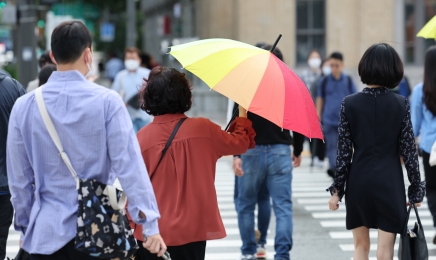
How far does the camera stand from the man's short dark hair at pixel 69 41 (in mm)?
3840

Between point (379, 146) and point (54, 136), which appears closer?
point (54, 136)

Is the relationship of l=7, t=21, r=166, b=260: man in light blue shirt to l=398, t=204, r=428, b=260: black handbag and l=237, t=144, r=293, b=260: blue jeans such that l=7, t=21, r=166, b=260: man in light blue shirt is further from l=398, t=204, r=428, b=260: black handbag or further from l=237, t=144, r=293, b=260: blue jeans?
l=237, t=144, r=293, b=260: blue jeans

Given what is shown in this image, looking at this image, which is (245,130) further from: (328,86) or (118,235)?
(328,86)

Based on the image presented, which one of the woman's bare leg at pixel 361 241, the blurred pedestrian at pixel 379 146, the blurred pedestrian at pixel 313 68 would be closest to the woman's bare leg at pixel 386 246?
the blurred pedestrian at pixel 379 146

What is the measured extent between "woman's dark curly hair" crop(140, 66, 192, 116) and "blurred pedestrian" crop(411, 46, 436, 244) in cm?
319

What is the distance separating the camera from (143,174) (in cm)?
389

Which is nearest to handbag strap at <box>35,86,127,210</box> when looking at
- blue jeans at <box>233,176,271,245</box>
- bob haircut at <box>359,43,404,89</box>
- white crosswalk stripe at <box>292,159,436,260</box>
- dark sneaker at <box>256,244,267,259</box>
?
bob haircut at <box>359,43,404,89</box>

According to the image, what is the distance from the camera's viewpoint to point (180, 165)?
4.75m

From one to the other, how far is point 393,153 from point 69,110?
250 cm

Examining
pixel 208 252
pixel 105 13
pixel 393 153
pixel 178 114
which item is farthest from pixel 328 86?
pixel 105 13

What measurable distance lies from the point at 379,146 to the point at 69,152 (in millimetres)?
2400

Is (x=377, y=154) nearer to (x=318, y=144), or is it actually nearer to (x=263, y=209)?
(x=263, y=209)

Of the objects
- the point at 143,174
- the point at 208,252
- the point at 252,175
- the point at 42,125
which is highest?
the point at 42,125

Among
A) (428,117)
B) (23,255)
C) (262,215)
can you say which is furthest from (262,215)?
(23,255)
